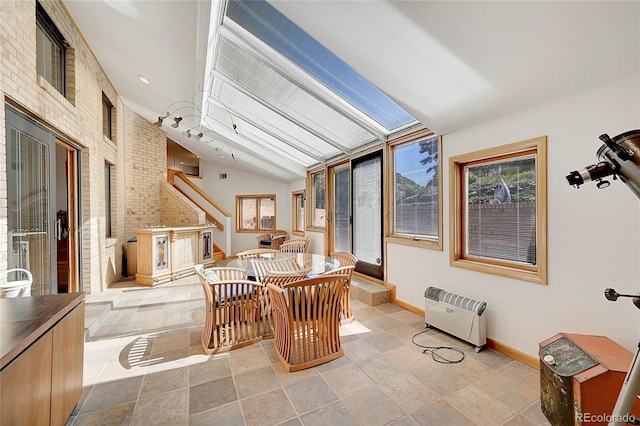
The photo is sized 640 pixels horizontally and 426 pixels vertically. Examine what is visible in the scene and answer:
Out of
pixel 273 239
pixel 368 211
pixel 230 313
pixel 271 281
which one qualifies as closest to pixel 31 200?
pixel 230 313

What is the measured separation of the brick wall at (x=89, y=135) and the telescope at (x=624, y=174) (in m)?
3.74

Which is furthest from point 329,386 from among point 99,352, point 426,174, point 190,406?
point 426,174

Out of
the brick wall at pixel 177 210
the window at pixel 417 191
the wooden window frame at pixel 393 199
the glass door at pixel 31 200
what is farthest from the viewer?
the brick wall at pixel 177 210

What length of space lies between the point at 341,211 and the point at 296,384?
3549 millimetres

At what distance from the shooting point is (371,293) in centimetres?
373

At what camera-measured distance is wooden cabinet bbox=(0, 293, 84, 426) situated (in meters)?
1.07

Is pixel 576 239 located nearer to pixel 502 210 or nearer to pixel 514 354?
pixel 502 210

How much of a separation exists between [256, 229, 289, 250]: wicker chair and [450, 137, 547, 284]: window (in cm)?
497

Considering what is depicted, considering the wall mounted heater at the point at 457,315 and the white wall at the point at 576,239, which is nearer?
the white wall at the point at 576,239

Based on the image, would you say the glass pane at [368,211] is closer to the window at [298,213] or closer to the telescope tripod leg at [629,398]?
the window at [298,213]

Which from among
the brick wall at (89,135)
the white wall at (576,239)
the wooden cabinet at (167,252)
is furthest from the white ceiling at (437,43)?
the wooden cabinet at (167,252)

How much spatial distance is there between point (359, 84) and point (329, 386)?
3017mm

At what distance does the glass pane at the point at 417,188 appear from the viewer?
10.8ft

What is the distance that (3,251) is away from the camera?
2031 millimetres
